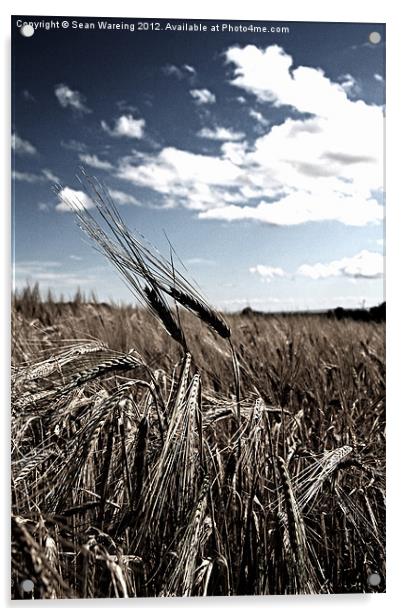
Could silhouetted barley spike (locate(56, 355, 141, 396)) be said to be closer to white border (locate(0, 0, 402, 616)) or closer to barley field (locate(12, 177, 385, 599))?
barley field (locate(12, 177, 385, 599))

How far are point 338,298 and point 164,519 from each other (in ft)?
2.60

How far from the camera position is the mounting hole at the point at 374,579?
6.98ft

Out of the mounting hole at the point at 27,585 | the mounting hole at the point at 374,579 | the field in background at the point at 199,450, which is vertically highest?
the field in background at the point at 199,450

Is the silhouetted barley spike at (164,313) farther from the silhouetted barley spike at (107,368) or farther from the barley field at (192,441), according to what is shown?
the silhouetted barley spike at (107,368)

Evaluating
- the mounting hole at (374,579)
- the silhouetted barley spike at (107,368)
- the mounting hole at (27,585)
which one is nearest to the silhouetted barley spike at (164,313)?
the silhouetted barley spike at (107,368)

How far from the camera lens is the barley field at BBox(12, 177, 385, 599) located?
1.95m

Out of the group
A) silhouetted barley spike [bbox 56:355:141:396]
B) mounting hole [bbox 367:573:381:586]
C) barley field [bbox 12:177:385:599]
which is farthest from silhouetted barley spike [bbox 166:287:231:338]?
mounting hole [bbox 367:573:381:586]

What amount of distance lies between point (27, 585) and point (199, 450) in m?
0.60

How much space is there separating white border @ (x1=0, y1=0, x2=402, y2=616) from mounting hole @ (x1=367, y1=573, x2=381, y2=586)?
0.04 meters

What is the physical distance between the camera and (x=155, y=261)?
2047mm

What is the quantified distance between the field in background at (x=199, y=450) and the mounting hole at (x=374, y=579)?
21mm
